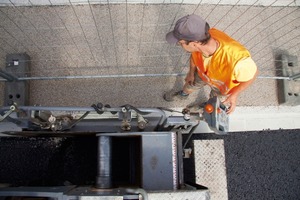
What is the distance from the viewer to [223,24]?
289 centimetres

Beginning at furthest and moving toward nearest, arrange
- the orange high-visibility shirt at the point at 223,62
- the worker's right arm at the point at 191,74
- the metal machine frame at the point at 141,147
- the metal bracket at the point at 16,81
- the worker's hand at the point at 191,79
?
the metal bracket at the point at 16,81
the worker's hand at the point at 191,79
the worker's right arm at the point at 191,74
the orange high-visibility shirt at the point at 223,62
the metal machine frame at the point at 141,147

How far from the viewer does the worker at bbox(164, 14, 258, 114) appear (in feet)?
5.73

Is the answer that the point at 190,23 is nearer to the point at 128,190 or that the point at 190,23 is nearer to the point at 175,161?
the point at 175,161

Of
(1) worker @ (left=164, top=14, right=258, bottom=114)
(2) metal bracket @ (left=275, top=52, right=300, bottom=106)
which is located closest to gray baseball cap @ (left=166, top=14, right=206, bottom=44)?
(1) worker @ (left=164, top=14, right=258, bottom=114)

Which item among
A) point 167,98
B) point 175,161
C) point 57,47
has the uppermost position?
point 57,47

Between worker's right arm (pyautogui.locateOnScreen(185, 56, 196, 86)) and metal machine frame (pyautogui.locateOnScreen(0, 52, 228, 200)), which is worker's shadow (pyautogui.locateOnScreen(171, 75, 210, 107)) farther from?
metal machine frame (pyautogui.locateOnScreen(0, 52, 228, 200))

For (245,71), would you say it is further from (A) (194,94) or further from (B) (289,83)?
(B) (289,83)

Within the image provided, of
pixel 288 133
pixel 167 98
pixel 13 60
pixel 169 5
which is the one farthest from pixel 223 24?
pixel 13 60

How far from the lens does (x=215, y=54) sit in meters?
1.85

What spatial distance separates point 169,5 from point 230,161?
58.2 inches

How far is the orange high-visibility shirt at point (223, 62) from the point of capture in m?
1.82

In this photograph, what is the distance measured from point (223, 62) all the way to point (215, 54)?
2.6 inches

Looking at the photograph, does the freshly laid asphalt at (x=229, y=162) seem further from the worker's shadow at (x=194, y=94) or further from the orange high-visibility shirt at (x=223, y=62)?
the orange high-visibility shirt at (x=223, y=62)

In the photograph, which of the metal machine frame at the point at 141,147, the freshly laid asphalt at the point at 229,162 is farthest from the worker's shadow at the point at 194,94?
the metal machine frame at the point at 141,147
